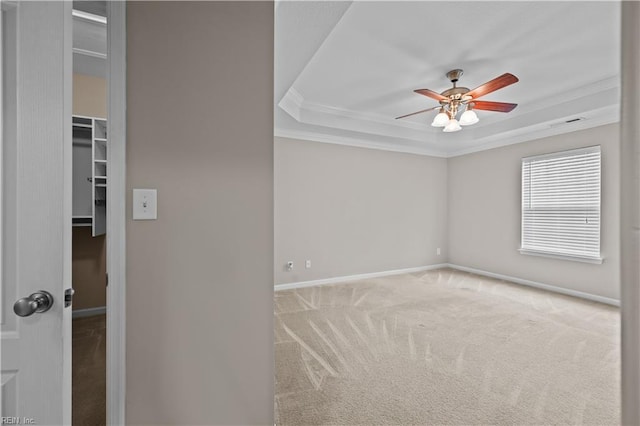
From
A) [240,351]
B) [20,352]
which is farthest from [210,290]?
[20,352]

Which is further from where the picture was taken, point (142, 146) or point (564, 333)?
point (564, 333)

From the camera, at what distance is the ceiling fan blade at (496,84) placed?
8.32 ft

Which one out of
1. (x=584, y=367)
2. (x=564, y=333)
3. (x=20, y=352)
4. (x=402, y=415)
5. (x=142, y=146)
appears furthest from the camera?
(x=564, y=333)

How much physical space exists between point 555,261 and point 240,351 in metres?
4.89

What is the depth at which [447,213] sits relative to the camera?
6105mm

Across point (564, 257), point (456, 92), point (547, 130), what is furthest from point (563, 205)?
point (456, 92)

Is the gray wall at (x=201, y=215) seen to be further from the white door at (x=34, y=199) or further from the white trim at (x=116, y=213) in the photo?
the white door at (x=34, y=199)

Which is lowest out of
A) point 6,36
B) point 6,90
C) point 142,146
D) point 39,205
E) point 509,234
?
point 509,234

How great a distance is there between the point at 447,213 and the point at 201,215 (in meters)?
5.73

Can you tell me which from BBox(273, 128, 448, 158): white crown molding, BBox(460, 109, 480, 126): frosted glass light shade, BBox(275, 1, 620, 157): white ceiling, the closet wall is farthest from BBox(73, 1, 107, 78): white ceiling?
BBox(460, 109, 480, 126): frosted glass light shade

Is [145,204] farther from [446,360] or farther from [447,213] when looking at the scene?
[447,213]

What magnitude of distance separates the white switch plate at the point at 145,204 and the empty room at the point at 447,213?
4.62 ft

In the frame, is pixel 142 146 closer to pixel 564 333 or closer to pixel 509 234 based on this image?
pixel 564 333

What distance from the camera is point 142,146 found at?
1.21 m
